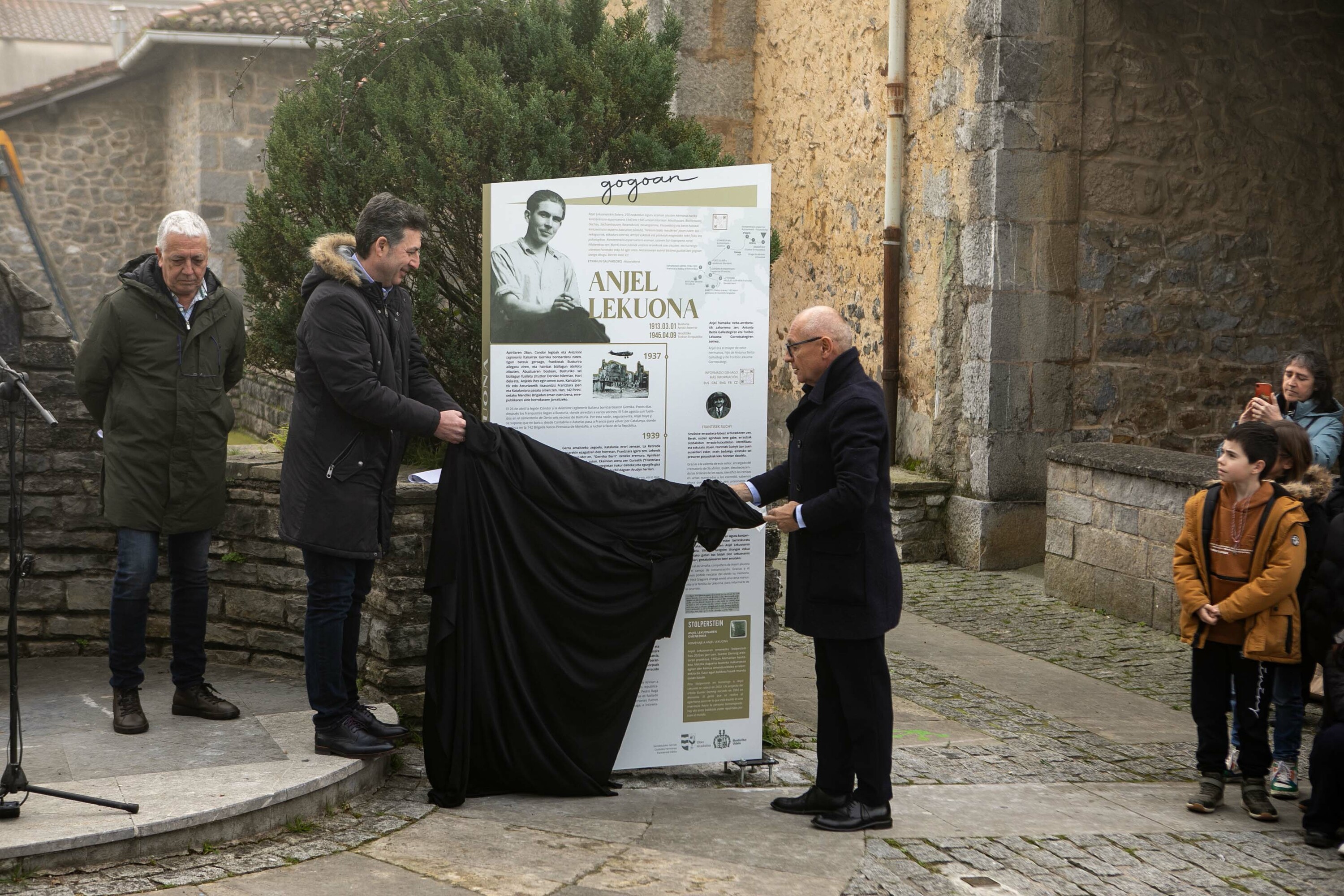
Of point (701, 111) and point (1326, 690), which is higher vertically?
point (701, 111)

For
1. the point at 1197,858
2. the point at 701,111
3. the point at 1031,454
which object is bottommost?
the point at 1197,858

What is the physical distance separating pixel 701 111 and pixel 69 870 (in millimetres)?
A: 10697

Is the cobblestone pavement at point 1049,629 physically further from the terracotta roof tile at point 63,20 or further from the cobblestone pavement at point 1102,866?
the terracotta roof tile at point 63,20

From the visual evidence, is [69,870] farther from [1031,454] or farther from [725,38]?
[725,38]

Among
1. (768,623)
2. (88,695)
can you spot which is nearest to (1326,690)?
(768,623)

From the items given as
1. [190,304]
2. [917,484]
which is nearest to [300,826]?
[190,304]

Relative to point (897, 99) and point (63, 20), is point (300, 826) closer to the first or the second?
point (897, 99)

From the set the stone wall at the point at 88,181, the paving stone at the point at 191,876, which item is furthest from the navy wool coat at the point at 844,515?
the stone wall at the point at 88,181

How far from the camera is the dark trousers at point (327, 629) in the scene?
14.8ft

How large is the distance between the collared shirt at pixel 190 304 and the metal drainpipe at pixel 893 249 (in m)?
6.46

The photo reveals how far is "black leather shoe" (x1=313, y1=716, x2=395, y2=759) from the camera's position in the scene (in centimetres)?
454

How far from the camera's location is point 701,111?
13.3m

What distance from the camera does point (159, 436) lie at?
15.9 feet

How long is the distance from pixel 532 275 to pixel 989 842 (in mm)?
2325
